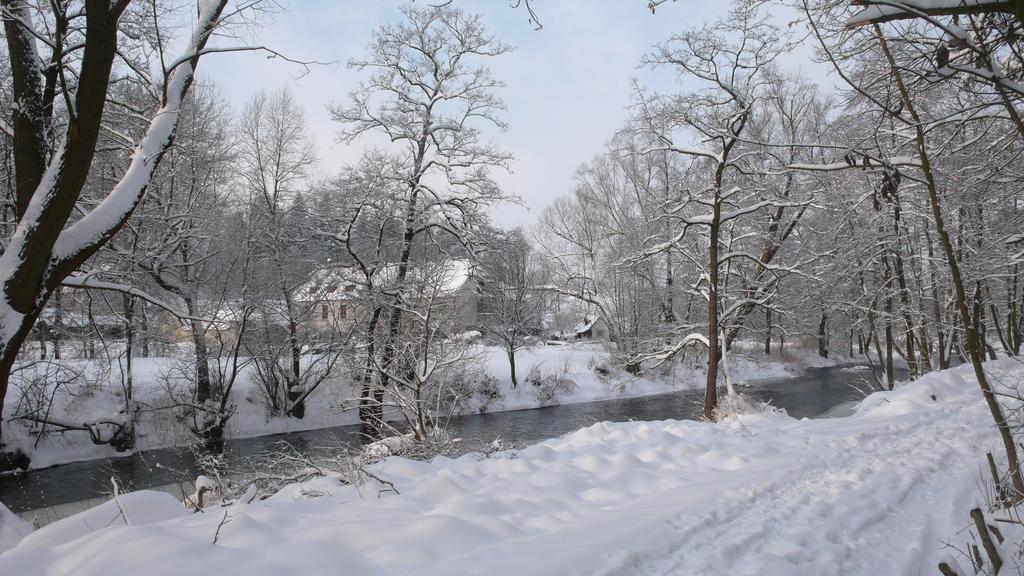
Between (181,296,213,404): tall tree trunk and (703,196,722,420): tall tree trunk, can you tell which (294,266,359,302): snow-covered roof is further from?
(703,196,722,420): tall tree trunk

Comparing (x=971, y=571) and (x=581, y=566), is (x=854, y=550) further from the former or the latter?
(x=581, y=566)

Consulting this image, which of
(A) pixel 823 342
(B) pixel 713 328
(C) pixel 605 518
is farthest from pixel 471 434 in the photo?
(A) pixel 823 342

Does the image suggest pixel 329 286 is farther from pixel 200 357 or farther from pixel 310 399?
pixel 200 357

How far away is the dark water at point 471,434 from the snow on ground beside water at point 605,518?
239cm

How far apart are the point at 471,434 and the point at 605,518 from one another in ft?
41.0

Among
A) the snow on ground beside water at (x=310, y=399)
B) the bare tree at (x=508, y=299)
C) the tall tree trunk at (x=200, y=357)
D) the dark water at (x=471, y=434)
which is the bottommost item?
the dark water at (x=471, y=434)

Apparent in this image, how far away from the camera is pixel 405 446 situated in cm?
785

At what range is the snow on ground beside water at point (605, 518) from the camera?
10.9 feet

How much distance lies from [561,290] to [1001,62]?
2199cm

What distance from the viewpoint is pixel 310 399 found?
18812mm

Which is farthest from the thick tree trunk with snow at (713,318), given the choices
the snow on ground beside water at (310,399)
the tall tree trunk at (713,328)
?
the snow on ground beside water at (310,399)

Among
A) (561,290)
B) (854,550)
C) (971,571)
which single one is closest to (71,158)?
(854,550)

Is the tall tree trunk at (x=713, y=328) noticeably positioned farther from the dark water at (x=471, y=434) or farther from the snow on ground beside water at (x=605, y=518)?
the snow on ground beside water at (x=605, y=518)

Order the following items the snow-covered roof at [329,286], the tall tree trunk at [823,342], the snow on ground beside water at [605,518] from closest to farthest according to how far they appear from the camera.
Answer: the snow on ground beside water at [605,518] < the snow-covered roof at [329,286] < the tall tree trunk at [823,342]
